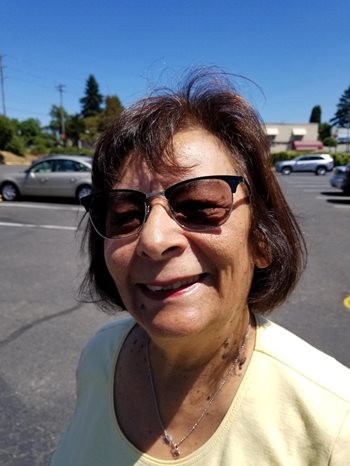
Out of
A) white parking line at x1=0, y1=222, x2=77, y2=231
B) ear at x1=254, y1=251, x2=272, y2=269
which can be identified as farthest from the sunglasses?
white parking line at x1=0, y1=222, x2=77, y2=231

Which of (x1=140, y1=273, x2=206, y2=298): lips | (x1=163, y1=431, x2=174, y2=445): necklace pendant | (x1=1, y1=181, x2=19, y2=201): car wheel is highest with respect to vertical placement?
(x1=140, y1=273, x2=206, y2=298): lips

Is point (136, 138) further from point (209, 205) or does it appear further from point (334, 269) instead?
point (334, 269)

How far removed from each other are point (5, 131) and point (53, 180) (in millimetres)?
45860

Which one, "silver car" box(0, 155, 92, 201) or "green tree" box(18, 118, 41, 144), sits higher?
"green tree" box(18, 118, 41, 144)

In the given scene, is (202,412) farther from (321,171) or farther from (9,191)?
(321,171)

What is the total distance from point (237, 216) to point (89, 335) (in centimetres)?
297

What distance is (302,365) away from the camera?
44.8 inches

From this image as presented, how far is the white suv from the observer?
32.1 meters

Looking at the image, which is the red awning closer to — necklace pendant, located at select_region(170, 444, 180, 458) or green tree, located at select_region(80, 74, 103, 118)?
green tree, located at select_region(80, 74, 103, 118)

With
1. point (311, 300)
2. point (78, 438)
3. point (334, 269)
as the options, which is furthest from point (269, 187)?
point (334, 269)

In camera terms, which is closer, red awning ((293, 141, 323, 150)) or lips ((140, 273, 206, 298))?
lips ((140, 273, 206, 298))

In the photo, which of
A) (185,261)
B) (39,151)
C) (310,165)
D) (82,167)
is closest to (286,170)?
(310,165)

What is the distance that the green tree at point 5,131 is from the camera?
52469 millimetres

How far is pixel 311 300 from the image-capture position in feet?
15.3
